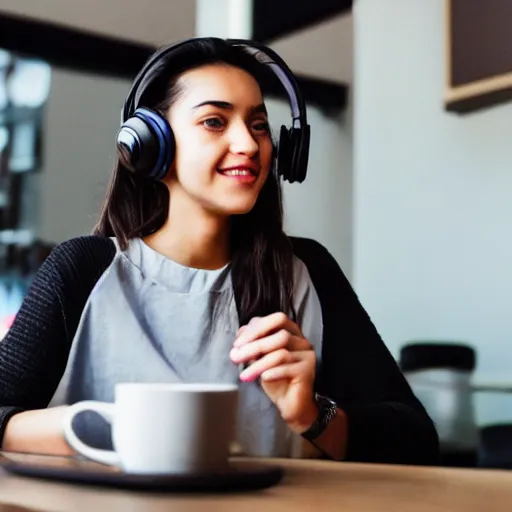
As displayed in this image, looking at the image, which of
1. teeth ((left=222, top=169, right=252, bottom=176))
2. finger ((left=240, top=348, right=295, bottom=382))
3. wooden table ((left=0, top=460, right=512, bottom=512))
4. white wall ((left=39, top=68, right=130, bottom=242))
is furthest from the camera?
white wall ((left=39, top=68, right=130, bottom=242))

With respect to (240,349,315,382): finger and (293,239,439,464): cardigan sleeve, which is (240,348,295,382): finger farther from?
(293,239,439,464): cardigan sleeve

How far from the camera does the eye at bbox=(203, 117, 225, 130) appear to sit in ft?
2.41

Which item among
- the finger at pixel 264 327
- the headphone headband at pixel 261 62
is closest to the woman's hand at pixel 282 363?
the finger at pixel 264 327

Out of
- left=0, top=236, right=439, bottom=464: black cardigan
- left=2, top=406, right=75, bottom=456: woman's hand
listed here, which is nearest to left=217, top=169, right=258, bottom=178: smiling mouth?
left=0, top=236, right=439, bottom=464: black cardigan

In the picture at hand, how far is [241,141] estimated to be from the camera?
729mm

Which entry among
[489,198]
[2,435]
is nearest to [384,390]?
[489,198]

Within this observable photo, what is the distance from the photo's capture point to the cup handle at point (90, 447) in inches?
19.3

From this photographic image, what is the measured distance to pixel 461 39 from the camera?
860 millimetres

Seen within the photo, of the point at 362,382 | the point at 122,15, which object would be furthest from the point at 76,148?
the point at 362,382

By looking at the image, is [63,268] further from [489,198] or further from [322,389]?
[489,198]

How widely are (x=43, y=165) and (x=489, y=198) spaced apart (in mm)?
441

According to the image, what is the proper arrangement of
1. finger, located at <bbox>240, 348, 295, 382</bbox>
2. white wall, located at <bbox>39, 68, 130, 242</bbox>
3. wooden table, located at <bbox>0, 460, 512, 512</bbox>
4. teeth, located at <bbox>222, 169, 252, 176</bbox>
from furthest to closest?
white wall, located at <bbox>39, 68, 130, 242</bbox> → teeth, located at <bbox>222, 169, 252, 176</bbox> → finger, located at <bbox>240, 348, 295, 382</bbox> → wooden table, located at <bbox>0, 460, 512, 512</bbox>

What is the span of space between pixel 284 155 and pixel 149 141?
13cm

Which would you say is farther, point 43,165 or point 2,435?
point 43,165
